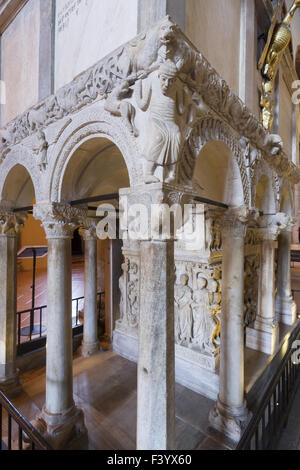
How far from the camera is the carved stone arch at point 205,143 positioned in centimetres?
199

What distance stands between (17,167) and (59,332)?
245 cm

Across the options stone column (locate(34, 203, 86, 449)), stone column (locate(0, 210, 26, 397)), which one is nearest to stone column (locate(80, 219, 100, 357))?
stone column (locate(0, 210, 26, 397))

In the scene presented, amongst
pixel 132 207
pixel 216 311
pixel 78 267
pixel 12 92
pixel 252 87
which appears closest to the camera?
pixel 132 207

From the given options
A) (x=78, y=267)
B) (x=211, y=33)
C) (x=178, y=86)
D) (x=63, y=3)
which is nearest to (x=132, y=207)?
(x=178, y=86)

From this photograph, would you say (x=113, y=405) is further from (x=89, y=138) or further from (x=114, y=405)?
(x=89, y=138)

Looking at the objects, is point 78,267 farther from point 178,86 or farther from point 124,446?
point 178,86

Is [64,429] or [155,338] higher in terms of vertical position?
[155,338]

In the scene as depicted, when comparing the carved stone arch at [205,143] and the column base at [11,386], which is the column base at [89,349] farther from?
the carved stone arch at [205,143]

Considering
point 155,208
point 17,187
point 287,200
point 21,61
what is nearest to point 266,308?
point 287,200

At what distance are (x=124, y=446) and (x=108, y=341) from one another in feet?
8.67

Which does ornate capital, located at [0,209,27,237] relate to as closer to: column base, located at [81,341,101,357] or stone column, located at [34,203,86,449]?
stone column, located at [34,203,86,449]

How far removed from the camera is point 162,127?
→ 1687 mm

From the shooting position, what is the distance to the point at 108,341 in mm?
5332

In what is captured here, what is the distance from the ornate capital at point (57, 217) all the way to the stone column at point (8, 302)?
1324 mm
